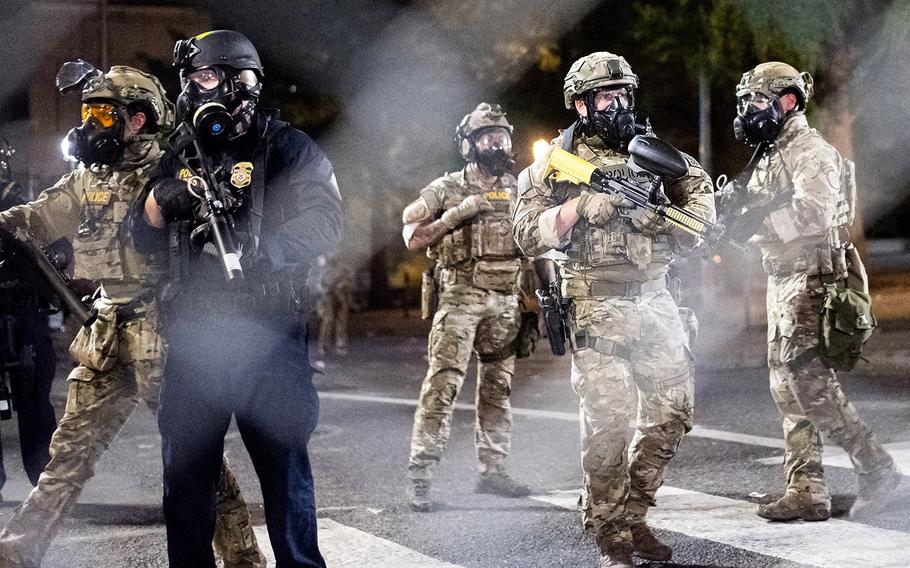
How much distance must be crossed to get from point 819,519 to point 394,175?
73.2ft

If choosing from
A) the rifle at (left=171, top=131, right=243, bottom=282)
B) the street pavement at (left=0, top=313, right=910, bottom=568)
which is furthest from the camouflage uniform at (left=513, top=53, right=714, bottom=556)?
the rifle at (left=171, top=131, right=243, bottom=282)

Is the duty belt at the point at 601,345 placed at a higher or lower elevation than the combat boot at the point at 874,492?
higher

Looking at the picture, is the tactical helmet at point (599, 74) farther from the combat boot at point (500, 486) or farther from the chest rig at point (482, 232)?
the combat boot at point (500, 486)

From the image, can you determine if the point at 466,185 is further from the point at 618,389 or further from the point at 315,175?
the point at 315,175

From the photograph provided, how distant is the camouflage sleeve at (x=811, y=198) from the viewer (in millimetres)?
6277

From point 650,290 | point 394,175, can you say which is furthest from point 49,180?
point 394,175

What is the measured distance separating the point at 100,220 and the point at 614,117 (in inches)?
88.7

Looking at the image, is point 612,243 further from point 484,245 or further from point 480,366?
point 480,366

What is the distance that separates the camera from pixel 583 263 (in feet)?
18.7

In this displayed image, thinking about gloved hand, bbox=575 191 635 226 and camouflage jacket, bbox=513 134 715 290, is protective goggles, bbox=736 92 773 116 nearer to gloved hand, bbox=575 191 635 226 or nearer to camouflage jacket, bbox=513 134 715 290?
camouflage jacket, bbox=513 134 715 290

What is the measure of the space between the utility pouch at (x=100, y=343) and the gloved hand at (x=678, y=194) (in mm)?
2457

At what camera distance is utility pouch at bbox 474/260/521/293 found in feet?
24.5

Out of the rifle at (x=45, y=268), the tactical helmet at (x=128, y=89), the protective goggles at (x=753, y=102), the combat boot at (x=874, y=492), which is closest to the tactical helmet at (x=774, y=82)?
the protective goggles at (x=753, y=102)

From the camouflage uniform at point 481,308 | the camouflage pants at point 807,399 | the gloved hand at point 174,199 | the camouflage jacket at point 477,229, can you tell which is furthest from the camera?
the camouflage jacket at point 477,229
